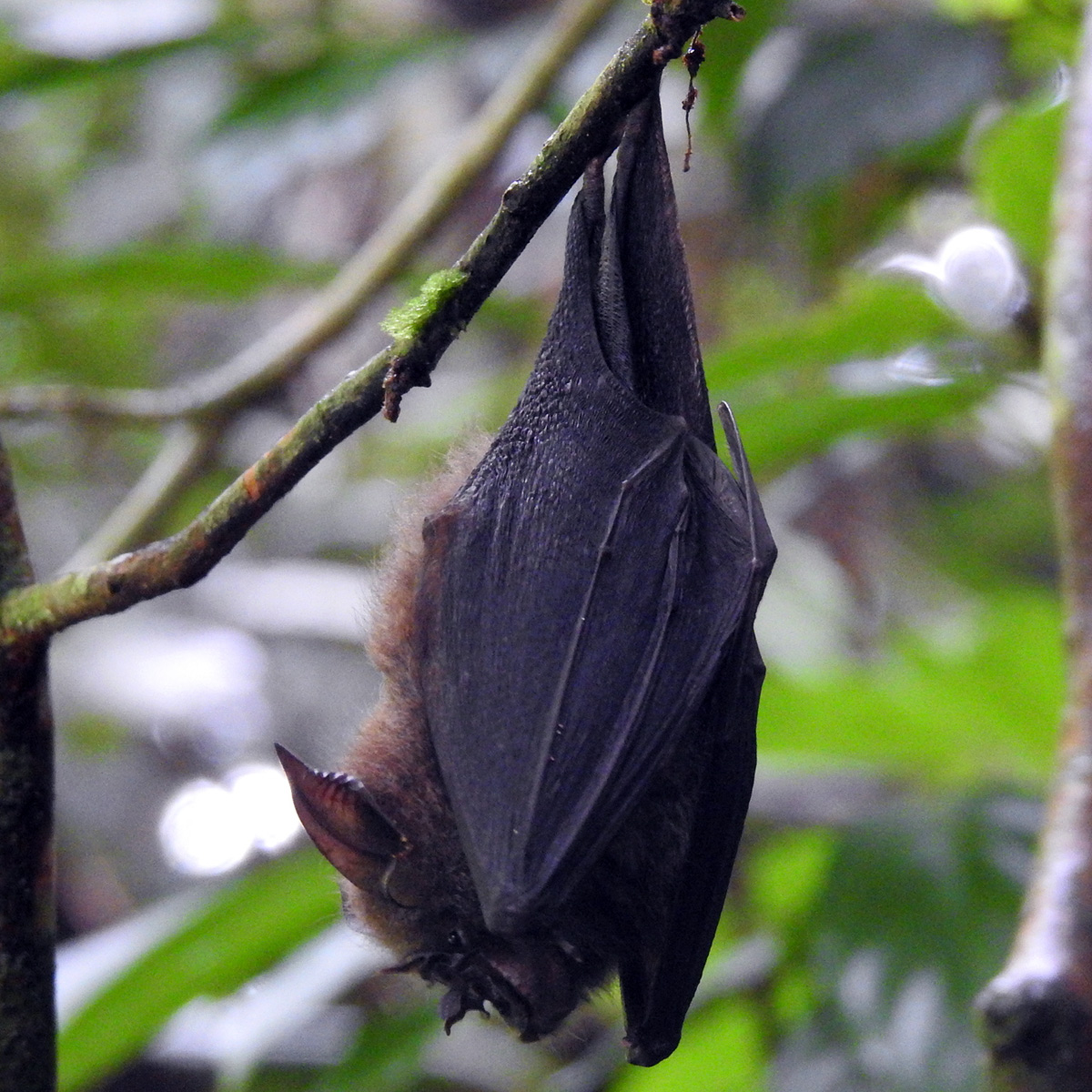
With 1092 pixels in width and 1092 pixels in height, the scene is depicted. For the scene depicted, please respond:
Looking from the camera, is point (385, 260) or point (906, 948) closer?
point (906, 948)

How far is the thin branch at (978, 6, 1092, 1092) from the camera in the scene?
1.65 m

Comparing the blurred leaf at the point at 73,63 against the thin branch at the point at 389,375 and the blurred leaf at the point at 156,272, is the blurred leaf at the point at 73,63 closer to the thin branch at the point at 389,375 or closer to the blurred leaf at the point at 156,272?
the blurred leaf at the point at 156,272

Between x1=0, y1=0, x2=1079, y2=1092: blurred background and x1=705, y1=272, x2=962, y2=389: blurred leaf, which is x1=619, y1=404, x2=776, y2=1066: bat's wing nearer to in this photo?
x1=0, y1=0, x2=1079, y2=1092: blurred background

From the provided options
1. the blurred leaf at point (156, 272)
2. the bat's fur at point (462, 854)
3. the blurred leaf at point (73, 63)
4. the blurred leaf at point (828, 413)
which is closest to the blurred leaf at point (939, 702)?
the blurred leaf at point (828, 413)

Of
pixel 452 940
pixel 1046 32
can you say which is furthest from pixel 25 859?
pixel 1046 32

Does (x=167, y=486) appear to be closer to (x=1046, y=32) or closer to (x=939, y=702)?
(x=939, y=702)

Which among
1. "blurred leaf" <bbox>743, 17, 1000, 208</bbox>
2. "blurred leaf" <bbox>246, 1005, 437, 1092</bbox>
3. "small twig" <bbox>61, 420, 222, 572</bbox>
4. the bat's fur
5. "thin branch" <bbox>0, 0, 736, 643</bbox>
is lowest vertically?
"blurred leaf" <bbox>246, 1005, 437, 1092</bbox>

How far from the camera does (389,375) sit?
136 centimetres

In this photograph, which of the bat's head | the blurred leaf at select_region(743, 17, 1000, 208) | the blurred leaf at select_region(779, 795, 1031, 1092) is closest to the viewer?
the bat's head

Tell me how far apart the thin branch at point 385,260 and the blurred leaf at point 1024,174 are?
3.68 ft

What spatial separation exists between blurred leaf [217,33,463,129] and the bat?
271 cm

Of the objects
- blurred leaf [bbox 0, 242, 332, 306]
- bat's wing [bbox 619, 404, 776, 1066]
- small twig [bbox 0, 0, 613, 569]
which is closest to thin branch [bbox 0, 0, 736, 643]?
bat's wing [bbox 619, 404, 776, 1066]

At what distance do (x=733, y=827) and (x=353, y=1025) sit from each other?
467cm

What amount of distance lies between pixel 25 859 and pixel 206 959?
66.4 inches
